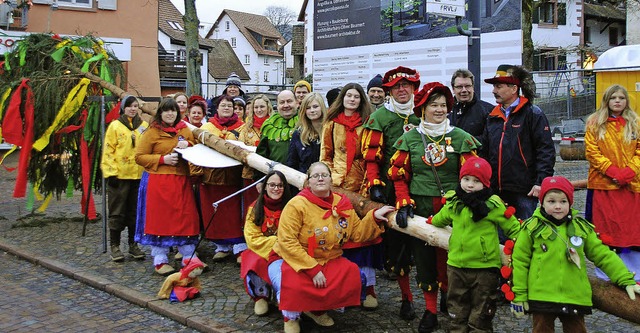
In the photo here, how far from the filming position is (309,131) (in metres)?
6.43

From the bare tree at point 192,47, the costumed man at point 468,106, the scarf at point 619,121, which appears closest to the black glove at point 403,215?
the costumed man at point 468,106

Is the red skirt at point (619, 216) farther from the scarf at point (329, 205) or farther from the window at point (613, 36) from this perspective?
the window at point (613, 36)

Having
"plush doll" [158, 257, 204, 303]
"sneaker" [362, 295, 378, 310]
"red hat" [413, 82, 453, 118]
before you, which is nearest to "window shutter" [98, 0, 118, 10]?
"plush doll" [158, 257, 204, 303]

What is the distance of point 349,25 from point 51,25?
1180cm

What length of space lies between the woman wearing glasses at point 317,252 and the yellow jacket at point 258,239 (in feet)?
0.77

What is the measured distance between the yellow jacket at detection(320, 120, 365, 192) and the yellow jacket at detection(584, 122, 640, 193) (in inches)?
79.8

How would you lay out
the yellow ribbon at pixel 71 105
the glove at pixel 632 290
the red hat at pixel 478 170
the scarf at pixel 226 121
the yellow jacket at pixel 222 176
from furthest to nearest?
the yellow ribbon at pixel 71 105
the scarf at pixel 226 121
the yellow jacket at pixel 222 176
the red hat at pixel 478 170
the glove at pixel 632 290

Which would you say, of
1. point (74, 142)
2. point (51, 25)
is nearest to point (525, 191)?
point (74, 142)

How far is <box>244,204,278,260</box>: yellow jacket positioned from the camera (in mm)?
5586

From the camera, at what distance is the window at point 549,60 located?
35312 mm

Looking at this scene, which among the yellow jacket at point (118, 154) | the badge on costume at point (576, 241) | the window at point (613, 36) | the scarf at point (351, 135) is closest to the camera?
the badge on costume at point (576, 241)

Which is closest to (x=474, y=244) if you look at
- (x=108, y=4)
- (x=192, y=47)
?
(x=192, y=47)

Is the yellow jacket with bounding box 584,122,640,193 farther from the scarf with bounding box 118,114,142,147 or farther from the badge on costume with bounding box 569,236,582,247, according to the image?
the scarf with bounding box 118,114,142,147

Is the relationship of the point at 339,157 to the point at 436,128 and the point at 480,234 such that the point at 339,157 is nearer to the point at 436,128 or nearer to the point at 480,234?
the point at 436,128
